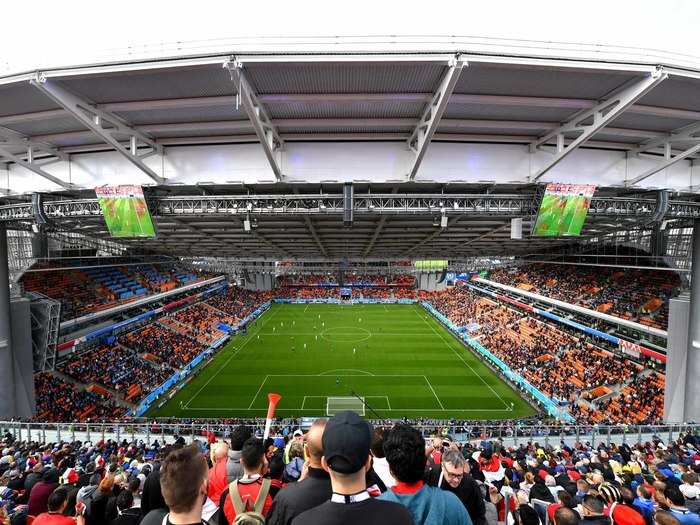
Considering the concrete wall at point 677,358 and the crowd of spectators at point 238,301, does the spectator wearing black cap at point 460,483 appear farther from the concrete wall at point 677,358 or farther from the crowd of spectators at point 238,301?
the crowd of spectators at point 238,301

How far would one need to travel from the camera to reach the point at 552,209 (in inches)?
379

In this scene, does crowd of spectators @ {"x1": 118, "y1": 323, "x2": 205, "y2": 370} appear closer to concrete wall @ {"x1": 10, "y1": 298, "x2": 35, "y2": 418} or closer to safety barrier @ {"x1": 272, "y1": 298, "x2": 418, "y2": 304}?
concrete wall @ {"x1": 10, "y1": 298, "x2": 35, "y2": 418}


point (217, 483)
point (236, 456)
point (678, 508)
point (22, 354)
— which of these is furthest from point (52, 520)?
point (22, 354)

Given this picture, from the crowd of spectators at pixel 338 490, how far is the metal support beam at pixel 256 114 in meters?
5.76

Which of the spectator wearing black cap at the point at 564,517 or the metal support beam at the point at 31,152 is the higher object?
the metal support beam at the point at 31,152

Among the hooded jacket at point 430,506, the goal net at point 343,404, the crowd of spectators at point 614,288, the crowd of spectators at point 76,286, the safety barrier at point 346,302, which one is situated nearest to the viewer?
the hooded jacket at point 430,506

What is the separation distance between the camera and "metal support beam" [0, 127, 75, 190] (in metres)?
8.54

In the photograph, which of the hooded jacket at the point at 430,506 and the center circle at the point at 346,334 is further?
the center circle at the point at 346,334

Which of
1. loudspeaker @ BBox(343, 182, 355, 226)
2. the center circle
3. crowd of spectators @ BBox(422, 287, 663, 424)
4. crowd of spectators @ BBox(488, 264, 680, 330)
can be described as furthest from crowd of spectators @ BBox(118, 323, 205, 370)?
crowd of spectators @ BBox(488, 264, 680, 330)

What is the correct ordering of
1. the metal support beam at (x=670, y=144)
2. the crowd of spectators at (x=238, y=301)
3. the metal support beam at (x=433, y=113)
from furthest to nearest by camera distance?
the crowd of spectators at (x=238, y=301)
the metal support beam at (x=670, y=144)
the metal support beam at (x=433, y=113)

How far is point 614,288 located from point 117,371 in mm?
33777

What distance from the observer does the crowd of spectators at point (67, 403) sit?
15.7 metres

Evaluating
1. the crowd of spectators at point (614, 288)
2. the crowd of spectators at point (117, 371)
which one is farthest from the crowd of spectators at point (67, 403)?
the crowd of spectators at point (614, 288)

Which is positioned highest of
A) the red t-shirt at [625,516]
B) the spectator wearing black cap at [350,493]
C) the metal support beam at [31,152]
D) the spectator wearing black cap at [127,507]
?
the metal support beam at [31,152]
